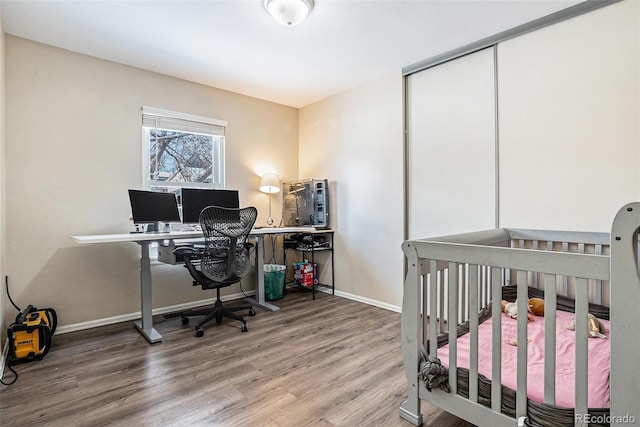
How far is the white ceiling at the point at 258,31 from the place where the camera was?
215 cm

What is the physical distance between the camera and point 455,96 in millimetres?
2832

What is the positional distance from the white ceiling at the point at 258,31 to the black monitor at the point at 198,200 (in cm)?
119

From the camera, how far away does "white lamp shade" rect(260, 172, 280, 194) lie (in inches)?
151

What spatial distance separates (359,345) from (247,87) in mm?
2901

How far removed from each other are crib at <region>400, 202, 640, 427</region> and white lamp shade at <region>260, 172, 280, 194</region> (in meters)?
2.52

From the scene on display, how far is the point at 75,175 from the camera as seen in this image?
2.74 meters

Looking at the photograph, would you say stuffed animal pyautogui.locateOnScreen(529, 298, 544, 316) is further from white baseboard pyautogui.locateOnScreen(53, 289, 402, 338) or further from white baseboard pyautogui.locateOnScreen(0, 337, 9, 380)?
white baseboard pyautogui.locateOnScreen(0, 337, 9, 380)

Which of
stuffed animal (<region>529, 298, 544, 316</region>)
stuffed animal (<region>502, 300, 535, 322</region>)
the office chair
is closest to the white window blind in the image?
the office chair

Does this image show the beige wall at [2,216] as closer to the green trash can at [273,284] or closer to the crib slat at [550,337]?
the green trash can at [273,284]

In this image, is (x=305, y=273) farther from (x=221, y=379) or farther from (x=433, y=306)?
(x=433, y=306)

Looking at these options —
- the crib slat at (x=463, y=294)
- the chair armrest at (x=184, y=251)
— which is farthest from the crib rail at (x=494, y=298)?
the chair armrest at (x=184, y=251)

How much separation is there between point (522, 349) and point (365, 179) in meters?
2.52

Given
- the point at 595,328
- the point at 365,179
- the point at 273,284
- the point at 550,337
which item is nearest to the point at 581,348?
the point at 550,337

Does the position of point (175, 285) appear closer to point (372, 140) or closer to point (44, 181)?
point (44, 181)
